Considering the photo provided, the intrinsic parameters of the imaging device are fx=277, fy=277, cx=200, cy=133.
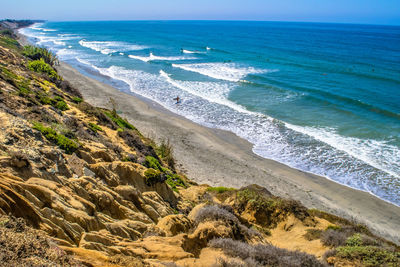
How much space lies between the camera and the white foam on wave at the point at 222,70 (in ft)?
157

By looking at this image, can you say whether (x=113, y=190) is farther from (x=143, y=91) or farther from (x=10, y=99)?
(x=143, y=91)

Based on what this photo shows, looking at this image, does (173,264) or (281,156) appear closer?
(173,264)

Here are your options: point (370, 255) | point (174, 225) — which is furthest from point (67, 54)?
point (370, 255)

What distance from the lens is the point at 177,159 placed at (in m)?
22.3

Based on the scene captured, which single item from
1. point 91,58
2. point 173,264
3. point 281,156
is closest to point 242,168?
point 281,156

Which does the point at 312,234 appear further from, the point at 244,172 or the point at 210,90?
the point at 210,90

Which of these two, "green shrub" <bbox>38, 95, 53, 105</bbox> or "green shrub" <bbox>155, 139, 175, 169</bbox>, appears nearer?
"green shrub" <bbox>38, 95, 53, 105</bbox>

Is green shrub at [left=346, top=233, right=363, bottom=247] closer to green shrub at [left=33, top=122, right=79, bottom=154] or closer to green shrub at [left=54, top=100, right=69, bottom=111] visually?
green shrub at [left=33, top=122, right=79, bottom=154]

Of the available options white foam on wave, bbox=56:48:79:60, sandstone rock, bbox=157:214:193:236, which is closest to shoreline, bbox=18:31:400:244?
sandstone rock, bbox=157:214:193:236

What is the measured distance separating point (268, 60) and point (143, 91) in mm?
32850

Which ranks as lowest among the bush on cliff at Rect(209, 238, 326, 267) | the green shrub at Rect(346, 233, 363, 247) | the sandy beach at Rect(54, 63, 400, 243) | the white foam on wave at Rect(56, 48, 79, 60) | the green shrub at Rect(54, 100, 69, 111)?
the sandy beach at Rect(54, 63, 400, 243)

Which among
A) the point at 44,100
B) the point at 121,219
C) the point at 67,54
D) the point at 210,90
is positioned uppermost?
the point at 67,54

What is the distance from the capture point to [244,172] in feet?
69.9

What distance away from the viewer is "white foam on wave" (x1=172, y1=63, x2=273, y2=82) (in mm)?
48000
